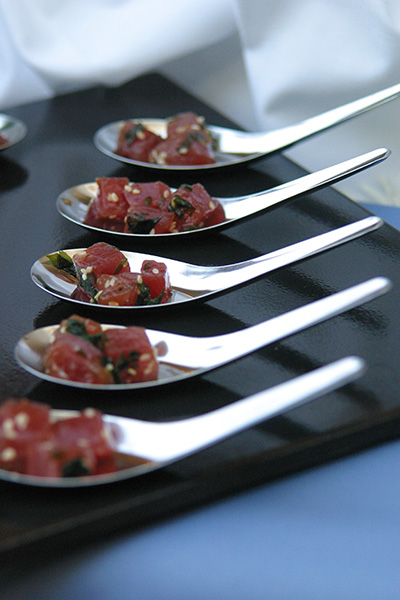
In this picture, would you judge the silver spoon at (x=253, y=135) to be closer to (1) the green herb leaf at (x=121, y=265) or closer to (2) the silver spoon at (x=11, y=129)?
(2) the silver spoon at (x=11, y=129)

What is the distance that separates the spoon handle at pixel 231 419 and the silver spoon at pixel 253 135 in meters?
0.69

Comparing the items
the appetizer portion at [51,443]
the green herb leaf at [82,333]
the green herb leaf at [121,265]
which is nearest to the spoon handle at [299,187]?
the green herb leaf at [121,265]

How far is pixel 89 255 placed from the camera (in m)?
0.96

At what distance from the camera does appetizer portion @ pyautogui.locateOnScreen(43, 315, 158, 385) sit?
77 cm

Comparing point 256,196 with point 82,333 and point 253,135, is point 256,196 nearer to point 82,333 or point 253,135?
point 253,135

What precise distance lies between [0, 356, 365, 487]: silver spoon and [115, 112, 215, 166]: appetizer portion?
2.32 feet

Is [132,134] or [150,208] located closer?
[150,208]

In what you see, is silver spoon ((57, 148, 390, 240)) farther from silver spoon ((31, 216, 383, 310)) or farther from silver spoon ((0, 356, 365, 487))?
silver spoon ((0, 356, 365, 487))

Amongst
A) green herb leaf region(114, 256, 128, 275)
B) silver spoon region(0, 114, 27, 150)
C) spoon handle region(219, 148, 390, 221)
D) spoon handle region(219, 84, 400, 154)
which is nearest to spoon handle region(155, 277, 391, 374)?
green herb leaf region(114, 256, 128, 275)

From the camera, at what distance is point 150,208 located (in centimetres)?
111

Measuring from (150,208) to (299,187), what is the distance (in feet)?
0.73

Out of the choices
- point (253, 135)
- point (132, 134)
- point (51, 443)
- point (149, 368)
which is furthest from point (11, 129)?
point (51, 443)

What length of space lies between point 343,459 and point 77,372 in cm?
30

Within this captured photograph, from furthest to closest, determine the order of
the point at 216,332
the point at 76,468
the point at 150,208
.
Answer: the point at 150,208, the point at 216,332, the point at 76,468
